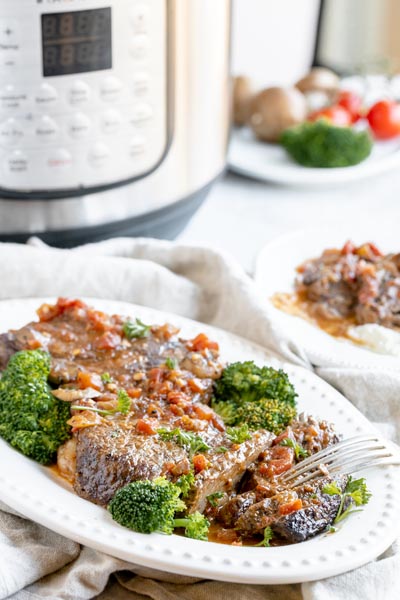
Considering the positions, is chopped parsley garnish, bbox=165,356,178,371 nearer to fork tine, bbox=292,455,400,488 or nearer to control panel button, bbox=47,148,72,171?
fork tine, bbox=292,455,400,488

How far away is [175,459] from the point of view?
70.8 inches

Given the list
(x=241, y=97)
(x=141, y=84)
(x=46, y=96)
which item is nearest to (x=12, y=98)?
(x=46, y=96)

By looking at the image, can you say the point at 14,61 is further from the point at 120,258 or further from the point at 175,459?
the point at 175,459

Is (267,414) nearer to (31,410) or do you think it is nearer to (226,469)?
(226,469)

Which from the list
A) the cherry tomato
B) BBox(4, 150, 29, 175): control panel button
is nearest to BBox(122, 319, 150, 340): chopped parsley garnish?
BBox(4, 150, 29, 175): control panel button

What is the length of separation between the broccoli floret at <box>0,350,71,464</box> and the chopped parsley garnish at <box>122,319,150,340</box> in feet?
0.73

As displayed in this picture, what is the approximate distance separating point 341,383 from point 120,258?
0.72m

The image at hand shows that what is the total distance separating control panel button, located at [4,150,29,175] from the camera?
96.0 inches

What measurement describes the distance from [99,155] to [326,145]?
1.19m

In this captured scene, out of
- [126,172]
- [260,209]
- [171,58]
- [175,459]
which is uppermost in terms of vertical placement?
[171,58]

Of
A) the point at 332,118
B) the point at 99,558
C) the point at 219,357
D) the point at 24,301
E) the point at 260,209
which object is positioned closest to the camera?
the point at 99,558

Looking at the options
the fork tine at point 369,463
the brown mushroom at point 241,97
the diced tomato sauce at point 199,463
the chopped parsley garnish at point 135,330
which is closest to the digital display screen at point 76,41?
the chopped parsley garnish at point 135,330

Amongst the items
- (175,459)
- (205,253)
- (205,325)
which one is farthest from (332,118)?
(175,459)

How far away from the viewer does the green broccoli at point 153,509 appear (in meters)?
1.63
